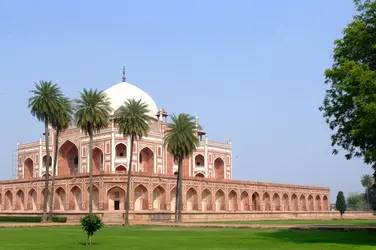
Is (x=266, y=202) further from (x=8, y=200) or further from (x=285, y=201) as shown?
(x=8, y=200)

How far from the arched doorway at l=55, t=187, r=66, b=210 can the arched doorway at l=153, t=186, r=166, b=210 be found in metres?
11.7

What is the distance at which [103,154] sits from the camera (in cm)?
7106

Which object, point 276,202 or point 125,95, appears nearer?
point 125,95

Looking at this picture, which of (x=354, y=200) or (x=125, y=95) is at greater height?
(x=125, y=95)

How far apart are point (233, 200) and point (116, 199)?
2075 centimetres

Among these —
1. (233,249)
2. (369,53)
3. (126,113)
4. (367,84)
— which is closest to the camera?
(233,249)

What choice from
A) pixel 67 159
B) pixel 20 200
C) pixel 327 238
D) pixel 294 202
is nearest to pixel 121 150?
pixel 67 159

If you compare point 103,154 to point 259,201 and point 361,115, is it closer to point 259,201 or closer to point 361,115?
point 259,201

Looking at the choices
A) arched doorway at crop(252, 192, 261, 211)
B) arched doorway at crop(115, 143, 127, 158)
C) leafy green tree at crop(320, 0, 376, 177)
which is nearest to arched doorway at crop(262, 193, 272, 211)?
arched doorway at crop(252, 192, 261, 211)

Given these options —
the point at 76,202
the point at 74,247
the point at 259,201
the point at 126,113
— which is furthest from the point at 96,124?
the point at 259,201

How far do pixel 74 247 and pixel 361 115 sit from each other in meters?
15.3

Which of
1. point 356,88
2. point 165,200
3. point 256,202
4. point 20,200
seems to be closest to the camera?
point 356,88

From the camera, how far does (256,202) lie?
80000 millimetres

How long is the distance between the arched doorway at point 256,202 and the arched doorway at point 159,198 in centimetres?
1945
